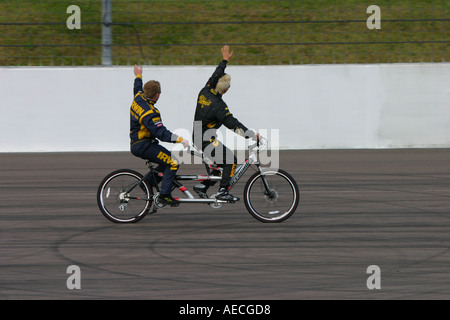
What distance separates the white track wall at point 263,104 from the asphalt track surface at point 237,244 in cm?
240

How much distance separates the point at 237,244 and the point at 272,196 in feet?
A: 4.04

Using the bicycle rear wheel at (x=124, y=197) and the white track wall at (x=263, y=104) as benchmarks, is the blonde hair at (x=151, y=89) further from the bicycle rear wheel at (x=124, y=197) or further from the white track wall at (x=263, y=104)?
the white track wall at (x=263, y=104)

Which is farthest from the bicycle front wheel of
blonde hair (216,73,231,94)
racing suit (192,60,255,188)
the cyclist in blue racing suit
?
blonde hair (216,73,231,94)

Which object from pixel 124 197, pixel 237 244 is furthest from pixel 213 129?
pixel 237 244

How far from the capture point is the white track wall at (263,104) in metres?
14.4

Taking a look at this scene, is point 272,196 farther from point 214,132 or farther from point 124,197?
point 124,197

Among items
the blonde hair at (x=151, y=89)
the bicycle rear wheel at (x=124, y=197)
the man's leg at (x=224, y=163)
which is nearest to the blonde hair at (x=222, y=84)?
the man's leg at (x=224, y=163)

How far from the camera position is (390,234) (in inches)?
321

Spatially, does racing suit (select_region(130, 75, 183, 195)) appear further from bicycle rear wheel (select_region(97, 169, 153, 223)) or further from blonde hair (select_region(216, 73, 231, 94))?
blonde hair (select_region(216, 73, 231, 94))

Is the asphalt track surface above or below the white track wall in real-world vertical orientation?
below

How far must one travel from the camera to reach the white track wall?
1438cm

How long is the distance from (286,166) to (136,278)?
260 inches

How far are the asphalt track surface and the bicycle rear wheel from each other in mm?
138

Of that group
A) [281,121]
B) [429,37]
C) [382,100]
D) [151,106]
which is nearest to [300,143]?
[281,121]
